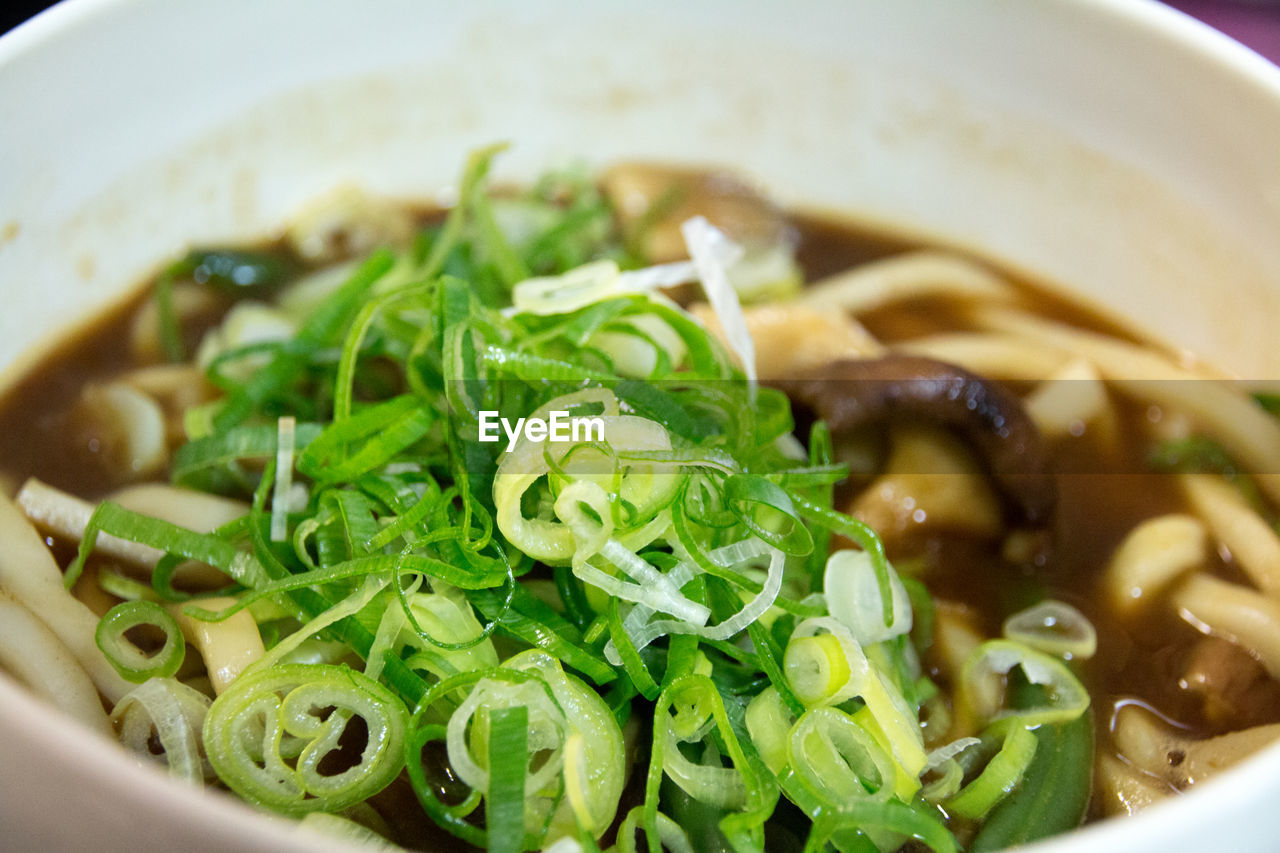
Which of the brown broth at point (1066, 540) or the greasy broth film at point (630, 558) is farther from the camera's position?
the brown broth at point (1066, 540)

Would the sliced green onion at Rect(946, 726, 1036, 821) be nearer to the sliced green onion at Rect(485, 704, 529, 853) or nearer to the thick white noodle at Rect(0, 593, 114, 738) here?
the sliced green onion at Rect(485, 704, 529, 853)

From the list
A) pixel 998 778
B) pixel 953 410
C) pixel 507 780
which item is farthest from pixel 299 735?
pixel 953 410

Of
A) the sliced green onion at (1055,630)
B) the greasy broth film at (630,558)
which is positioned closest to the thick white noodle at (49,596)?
the greasy broth film at (630,558)

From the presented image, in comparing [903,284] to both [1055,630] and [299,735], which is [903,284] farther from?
[299,735]

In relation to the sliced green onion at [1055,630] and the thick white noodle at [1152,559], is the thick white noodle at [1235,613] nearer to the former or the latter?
the thick white noodle at [1152,559]

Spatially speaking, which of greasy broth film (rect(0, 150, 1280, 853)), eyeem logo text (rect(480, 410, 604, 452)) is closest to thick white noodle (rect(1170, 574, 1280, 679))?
greasy broth film (rect(0, 150, 1280, 853))

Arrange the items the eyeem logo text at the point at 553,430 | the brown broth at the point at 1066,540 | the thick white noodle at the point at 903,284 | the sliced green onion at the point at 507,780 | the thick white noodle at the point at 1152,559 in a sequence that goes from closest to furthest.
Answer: the sliced green onion at the point at 507,780
the eyeem logo text at the point at 553,430
the brown broth at the point at 1066,540
the thick white noodle at the point at 1152,559
the thick white noodle at the point at 903,284
